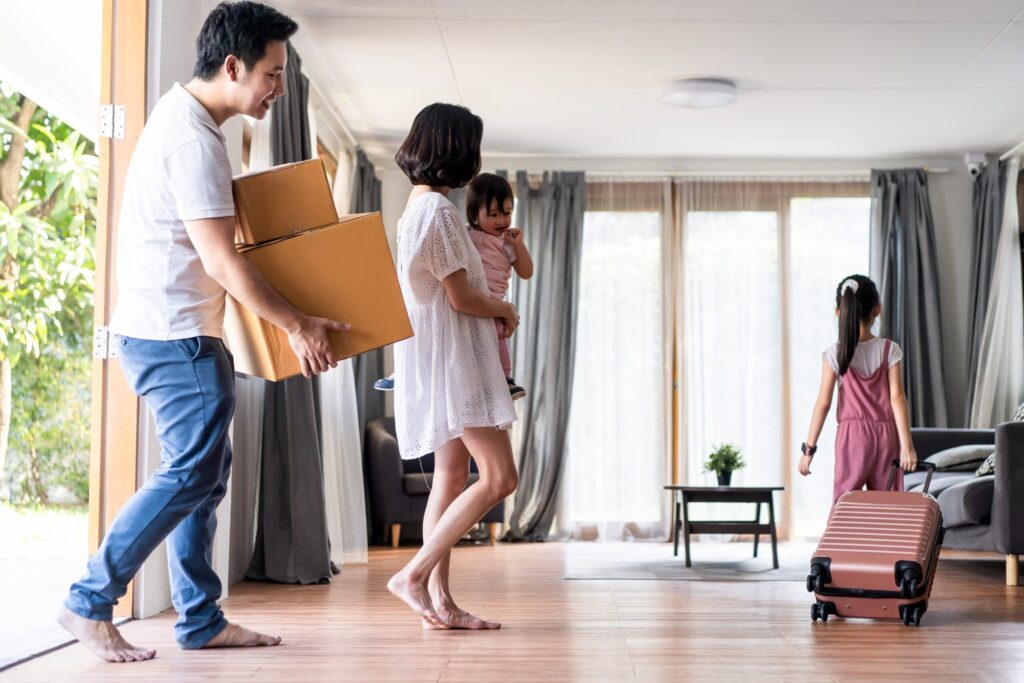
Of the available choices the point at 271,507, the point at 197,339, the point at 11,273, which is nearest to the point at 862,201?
the point at 271,507

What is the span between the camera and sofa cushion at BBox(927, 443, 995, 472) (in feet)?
17.2

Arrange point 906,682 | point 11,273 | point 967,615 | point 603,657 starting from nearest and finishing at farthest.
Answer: point 906,682
point 603,657
point 967,615
point 11,273

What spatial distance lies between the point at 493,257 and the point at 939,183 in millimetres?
4796

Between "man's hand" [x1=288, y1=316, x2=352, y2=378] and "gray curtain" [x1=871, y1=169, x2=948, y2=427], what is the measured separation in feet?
16.9

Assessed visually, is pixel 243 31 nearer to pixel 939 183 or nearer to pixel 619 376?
pixel 619 376

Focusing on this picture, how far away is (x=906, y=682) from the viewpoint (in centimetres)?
226

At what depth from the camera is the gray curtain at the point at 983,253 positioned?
21.6ft

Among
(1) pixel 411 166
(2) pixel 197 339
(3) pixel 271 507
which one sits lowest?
(3) pixel 271 507

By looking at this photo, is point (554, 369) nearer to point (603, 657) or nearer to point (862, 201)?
point (862, 201)

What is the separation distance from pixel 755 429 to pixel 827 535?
3.54 metres

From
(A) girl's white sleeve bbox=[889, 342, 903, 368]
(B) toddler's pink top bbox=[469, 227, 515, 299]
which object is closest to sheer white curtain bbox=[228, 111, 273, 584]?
(B) toddler's pink top bbox=[469, 227, 515, 299]

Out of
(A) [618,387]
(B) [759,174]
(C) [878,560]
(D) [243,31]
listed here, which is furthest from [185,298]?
(B) [759,174]

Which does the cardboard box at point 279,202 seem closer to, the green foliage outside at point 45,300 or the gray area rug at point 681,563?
the gray area rug at point 681,563

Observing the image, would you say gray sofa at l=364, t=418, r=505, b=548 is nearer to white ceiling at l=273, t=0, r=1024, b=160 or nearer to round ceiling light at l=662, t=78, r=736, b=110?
white ceiling at l=273, t=0, r=1024, b=160
